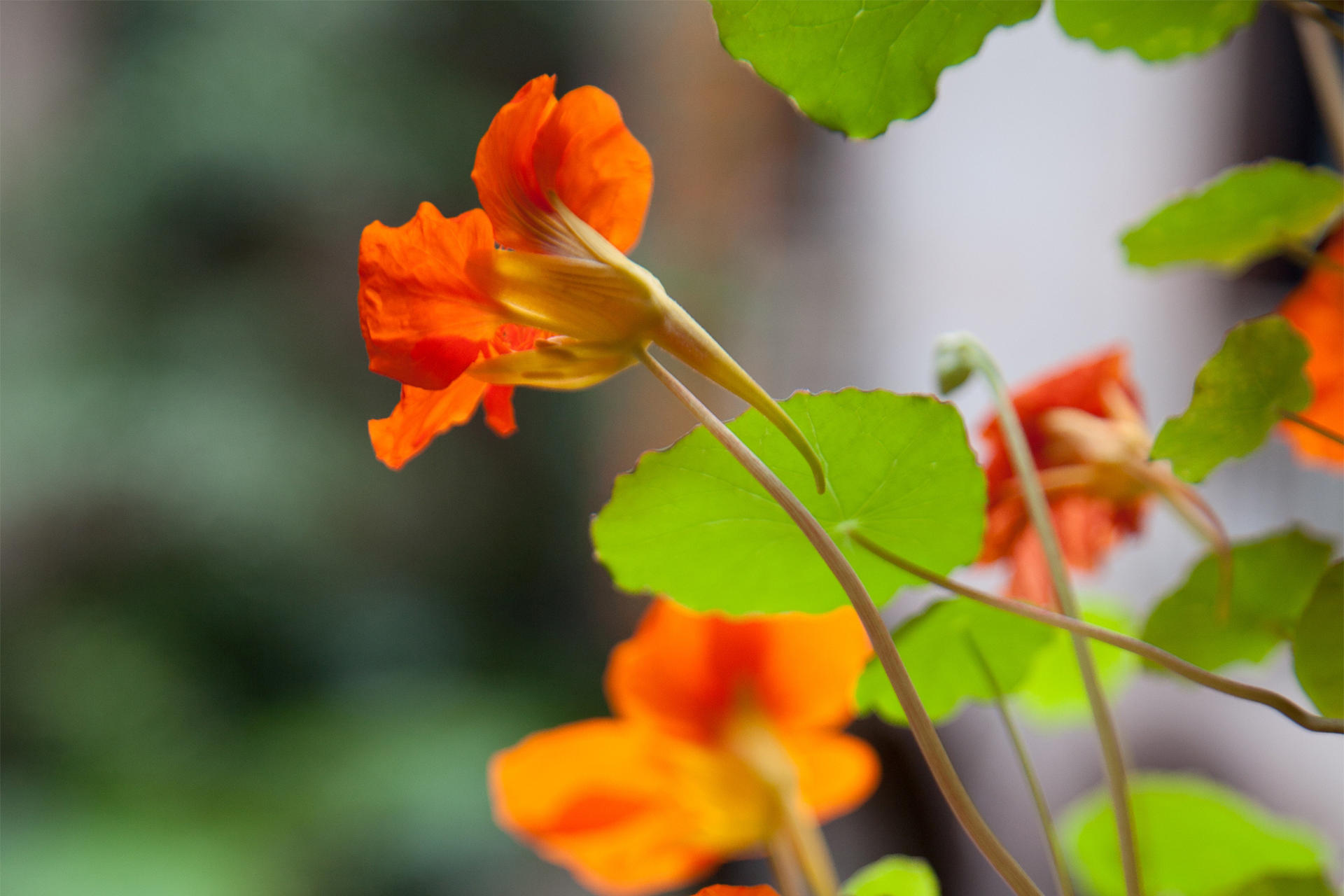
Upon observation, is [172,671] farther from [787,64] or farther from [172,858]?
[787,64]

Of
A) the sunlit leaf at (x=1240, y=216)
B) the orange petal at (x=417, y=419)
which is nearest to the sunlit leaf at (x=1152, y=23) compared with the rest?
the sunlit leaf at (x=1240, y=216)

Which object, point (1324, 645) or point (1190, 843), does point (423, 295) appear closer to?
point (1324, 645)

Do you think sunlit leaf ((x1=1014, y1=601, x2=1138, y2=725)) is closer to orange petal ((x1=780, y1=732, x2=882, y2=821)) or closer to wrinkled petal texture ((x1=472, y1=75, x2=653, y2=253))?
orange petal ((x1=780, y1=732, x2=882, y2=821))

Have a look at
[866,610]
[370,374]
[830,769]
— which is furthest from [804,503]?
[370,374]

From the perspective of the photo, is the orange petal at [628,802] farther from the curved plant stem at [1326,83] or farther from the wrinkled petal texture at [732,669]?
the curved plant stem at [1326,83]

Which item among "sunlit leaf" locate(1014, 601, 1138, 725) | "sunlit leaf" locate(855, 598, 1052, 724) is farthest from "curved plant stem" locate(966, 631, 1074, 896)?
"sunlit leaf" locate(1014, 601, 1138, 725)
